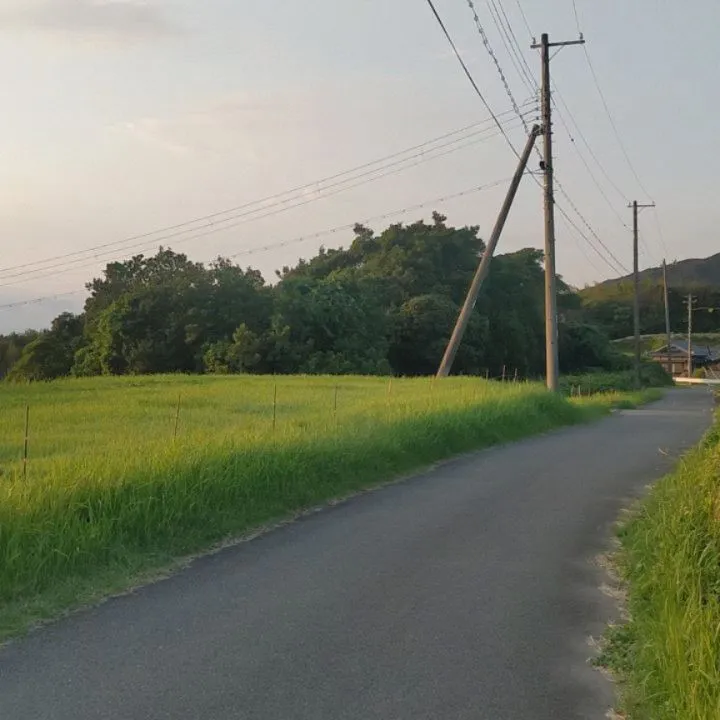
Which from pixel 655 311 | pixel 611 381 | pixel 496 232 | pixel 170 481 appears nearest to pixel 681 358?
pixel 655 311

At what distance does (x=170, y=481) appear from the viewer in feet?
29.8

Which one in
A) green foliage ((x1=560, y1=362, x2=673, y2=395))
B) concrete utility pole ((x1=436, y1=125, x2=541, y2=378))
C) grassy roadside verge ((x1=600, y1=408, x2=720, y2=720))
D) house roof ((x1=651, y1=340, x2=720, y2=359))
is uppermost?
concrete utility pole ((x1=436, y1=125, x2=541, y2=378))

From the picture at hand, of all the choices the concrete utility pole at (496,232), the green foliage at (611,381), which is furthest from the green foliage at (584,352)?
the concrete utility pole at (496,232)

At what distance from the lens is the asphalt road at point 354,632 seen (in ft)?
15.8

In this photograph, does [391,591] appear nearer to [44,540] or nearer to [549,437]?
[44,540]

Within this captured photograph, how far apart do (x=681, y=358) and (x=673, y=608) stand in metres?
84.9

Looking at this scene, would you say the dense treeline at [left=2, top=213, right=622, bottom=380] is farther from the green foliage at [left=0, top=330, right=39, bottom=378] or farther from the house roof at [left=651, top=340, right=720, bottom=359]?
the house roof at [left=651, top=340, right=720, bottom=359]

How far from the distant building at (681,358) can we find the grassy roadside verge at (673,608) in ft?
254

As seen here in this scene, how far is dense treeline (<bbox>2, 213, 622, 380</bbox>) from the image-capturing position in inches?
1893

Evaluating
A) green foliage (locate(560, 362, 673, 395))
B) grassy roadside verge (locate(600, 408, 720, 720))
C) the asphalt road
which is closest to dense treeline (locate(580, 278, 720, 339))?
green foliage (locate(560, 362, 673, 395))

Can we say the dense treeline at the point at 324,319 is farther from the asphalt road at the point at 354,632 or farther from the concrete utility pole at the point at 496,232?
the asphalt road at the point at 354,632

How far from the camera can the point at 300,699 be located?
15.8 ft

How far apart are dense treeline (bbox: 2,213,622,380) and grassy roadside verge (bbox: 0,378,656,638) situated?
27819mm

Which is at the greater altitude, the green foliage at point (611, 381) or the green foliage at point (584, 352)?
the green foliage at point (584, 352)
